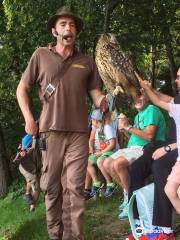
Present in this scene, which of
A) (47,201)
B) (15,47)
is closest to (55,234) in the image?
(47,201)

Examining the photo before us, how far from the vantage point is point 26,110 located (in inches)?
174

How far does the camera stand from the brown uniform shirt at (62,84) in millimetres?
4391

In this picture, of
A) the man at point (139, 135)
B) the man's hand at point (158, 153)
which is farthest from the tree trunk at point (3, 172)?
the man's hand at point (158, 153)

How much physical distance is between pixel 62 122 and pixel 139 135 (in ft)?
4.14

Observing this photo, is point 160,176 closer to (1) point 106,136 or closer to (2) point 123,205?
(2) point 123,205

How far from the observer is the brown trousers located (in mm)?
4406

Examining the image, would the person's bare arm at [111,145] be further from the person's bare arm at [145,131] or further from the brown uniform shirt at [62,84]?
the brown uniform shirt at [62,84]

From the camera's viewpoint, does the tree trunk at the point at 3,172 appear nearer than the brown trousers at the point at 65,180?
No

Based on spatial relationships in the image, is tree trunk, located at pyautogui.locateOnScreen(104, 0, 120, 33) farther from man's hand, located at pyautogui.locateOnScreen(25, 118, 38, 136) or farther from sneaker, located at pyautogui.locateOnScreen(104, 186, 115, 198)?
man's hand, located at pyautogui.locateOnScreen(25, 118, 38, 136)

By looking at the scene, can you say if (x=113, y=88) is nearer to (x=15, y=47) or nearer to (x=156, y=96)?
(x=156, y=96)

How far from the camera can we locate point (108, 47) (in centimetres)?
447

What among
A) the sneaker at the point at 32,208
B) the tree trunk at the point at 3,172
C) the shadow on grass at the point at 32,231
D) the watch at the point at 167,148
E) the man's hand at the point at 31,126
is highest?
the man's hand at the point at 31,126

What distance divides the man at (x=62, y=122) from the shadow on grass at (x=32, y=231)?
0.99m

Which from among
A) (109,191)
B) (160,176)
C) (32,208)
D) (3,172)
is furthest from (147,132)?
(3,172)
